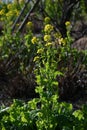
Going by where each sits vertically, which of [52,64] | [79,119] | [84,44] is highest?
[84,44]

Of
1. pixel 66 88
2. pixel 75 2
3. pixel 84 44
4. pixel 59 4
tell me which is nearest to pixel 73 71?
pixel 66 88

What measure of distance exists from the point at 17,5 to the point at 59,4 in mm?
920

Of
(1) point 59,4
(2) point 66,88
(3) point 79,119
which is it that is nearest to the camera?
(3) point 79,119

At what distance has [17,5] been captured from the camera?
30.3 ft

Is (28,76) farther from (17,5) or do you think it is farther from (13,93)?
(17,5)

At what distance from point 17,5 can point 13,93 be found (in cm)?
440

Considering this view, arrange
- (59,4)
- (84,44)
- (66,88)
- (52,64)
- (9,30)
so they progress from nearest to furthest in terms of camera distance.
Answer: (52,64) → (66,88) → (9,30) → (84,44) → (59,4)

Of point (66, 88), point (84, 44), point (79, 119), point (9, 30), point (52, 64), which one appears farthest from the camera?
point (84, 44)

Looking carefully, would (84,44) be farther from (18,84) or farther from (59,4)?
(18,84)

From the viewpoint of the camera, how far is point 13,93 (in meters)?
5.10

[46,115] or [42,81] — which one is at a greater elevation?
[42,81]

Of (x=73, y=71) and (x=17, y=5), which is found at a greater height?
(x=17, y=5)

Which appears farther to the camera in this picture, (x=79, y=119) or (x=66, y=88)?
(x=66, y=88)

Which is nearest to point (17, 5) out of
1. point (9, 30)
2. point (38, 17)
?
point (38, 17)
